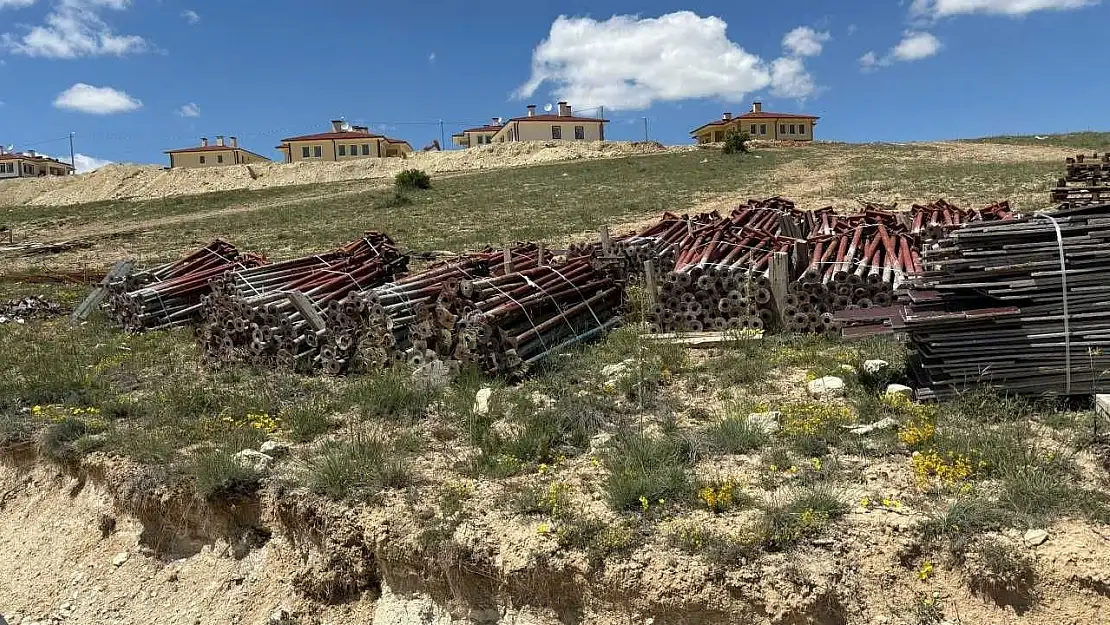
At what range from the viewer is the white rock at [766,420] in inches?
223

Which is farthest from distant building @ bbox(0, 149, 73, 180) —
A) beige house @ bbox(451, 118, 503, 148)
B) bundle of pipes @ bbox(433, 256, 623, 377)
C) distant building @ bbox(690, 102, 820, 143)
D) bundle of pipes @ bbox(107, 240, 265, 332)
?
bundle of pipes @ bbox(433, 256, 623, 377)

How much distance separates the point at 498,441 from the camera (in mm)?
5785

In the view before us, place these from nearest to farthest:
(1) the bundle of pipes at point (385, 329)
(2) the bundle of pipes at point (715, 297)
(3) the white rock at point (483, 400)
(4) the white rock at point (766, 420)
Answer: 1. (4) the white rock at point (766, 420)
2. (3) the white rock at point (483, 400)
3. (1) the bundle of pipes at point (385, 329)
4. (2) the bundle of pipes at point (715, 297)

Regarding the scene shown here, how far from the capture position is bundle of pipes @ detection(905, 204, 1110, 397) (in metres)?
5.58

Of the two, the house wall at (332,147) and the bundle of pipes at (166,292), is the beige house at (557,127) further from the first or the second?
the bundle of pipes at (166,292)

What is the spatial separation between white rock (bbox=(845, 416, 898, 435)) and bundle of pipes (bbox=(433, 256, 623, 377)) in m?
3.32

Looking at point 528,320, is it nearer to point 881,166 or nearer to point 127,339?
point 127,339

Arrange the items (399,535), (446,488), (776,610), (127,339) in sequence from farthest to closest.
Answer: (127,339) < (446,488) < (399,535) < (776,610)

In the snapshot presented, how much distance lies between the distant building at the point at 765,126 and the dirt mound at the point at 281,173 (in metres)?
13.6

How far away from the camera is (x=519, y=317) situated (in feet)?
26.4

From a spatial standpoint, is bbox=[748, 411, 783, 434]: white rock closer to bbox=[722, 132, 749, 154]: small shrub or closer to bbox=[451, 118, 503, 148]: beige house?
bbox=[722, 132, 749, 154]: small shrub

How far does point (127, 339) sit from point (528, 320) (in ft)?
20.3

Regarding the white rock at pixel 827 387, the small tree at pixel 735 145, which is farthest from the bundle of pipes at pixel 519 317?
the small tree at pixel 735 145

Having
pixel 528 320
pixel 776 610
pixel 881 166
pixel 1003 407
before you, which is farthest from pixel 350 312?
pixel 881 166
